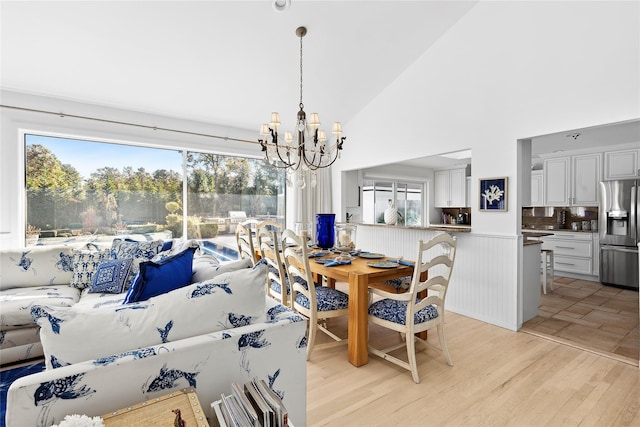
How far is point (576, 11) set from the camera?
2.63 meters

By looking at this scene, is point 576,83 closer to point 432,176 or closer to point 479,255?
point 479,255

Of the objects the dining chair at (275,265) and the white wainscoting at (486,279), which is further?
the white wainscoting at (486,279)

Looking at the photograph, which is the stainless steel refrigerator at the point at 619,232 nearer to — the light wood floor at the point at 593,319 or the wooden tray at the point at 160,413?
the light wood floor at the point at 593,319

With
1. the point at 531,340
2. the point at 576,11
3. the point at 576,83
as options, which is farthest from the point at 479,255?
the point at 576,11

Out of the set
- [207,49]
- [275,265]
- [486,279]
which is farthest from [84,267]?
[486,279]

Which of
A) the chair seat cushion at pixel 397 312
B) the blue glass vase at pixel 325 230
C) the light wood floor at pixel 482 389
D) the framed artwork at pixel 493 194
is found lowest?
the light wood floor at pixel 482 389

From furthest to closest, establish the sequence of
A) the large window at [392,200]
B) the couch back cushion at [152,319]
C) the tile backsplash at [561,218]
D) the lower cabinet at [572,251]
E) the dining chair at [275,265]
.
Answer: the large window at [392,200] < the tile backsplash at [561,218] < the lower cabinet at [572,251] < the dining chair at [275,265] < the couch back cushion at [152,319]

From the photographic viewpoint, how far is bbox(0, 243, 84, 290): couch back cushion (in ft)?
8.75

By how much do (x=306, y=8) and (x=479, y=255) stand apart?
10.3 ft

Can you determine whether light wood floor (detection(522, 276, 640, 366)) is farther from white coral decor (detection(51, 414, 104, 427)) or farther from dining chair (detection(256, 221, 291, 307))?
white coral decor (detection(51, 414, 104, 427))

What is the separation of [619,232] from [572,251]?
0.73 metres

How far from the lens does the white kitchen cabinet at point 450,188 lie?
22.1 feet

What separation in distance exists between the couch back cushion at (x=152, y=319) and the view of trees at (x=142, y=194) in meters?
3.32

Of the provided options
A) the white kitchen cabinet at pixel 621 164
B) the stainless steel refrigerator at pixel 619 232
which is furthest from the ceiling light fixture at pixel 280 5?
the white kitchen cabinet at pixel 621 164
